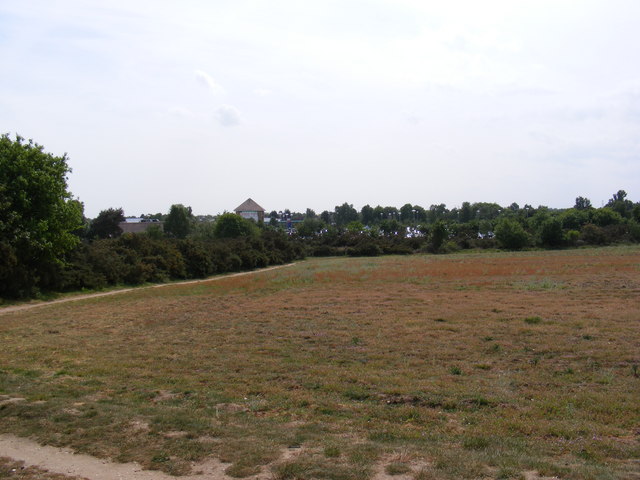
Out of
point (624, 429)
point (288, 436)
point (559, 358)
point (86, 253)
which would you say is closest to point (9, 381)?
point (288, 436)

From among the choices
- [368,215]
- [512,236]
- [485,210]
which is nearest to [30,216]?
[512,236]

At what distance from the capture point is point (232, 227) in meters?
82.8

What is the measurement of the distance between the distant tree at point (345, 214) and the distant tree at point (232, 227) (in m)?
105

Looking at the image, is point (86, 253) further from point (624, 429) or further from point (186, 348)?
point (624, 429)

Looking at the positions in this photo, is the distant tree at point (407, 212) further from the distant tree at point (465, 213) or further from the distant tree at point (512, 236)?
the distant tree at point (512, 236)

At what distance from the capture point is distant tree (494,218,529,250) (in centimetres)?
8519

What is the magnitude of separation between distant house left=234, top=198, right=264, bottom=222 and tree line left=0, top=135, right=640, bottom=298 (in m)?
26.9

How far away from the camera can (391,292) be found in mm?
27875

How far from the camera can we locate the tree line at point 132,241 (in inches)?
1127

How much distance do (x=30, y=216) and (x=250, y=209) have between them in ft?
350

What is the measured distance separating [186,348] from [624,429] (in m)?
10.5

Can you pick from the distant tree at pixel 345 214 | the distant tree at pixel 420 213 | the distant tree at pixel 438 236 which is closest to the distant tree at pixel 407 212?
the distant tree at pixel 420 213

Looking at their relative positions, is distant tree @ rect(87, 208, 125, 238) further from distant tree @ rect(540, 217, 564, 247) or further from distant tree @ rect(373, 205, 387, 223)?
distant tree @ rect(373, 205, 387, 223)

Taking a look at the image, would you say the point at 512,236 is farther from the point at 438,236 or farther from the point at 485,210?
the point at 485,210
